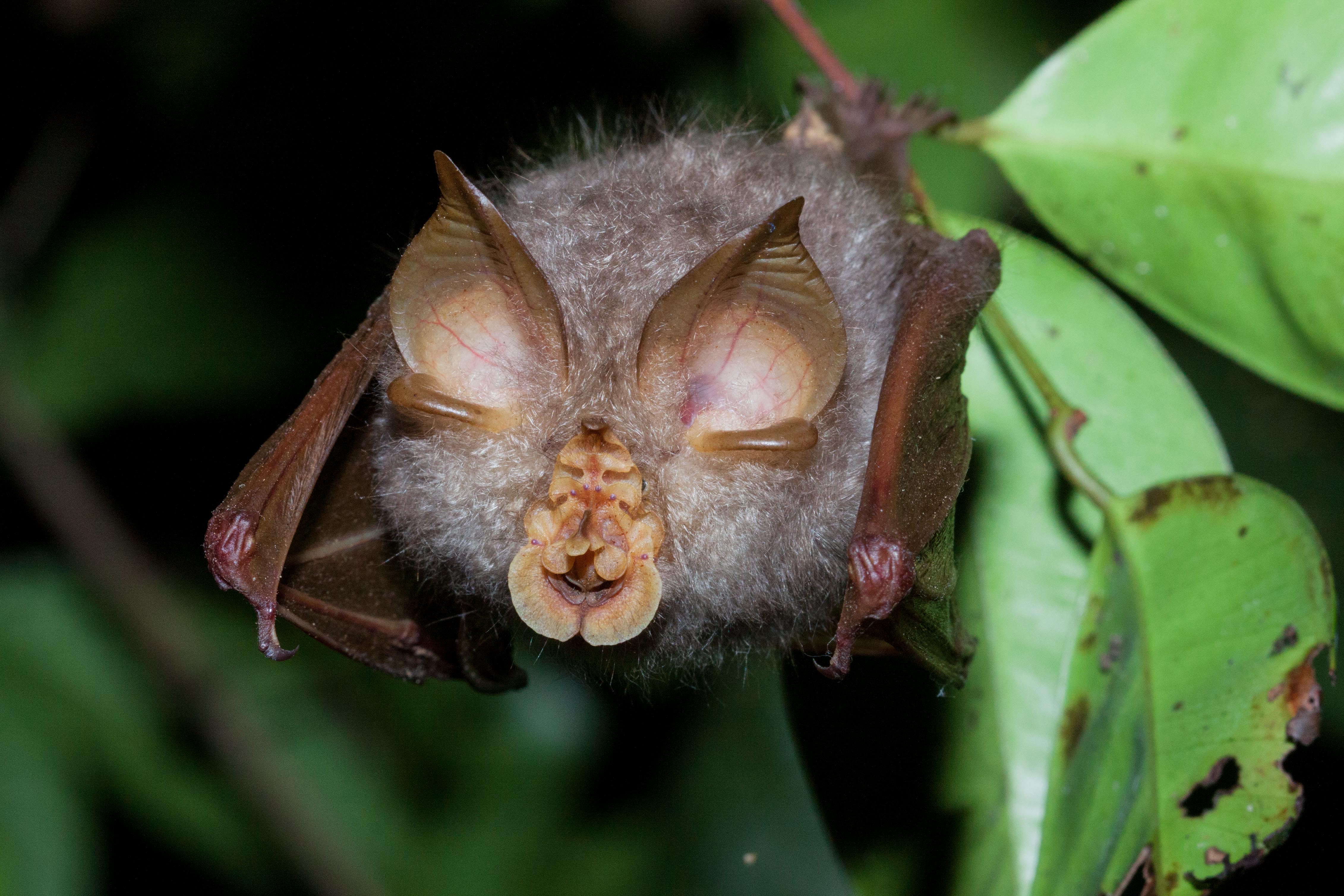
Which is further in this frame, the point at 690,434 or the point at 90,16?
the point at 90,16

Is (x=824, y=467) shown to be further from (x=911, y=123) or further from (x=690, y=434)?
(x=911, y=123)

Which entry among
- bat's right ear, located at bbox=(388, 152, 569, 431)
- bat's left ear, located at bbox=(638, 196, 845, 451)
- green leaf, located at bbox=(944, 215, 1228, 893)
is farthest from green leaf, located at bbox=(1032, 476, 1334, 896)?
bat's right ear, located at bbox=(388, 152, 569, 431)

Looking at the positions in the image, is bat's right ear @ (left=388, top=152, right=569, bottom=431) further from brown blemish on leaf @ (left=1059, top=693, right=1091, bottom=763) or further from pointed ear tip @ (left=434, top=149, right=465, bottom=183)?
brown blemish on leaf @ (left=1059, top=693, right=1091, bottom=763)

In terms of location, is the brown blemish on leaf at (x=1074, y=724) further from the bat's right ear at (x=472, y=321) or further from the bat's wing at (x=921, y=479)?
the bat's right ear at (x=472, y=321)

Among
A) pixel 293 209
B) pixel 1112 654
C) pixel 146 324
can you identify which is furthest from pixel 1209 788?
pixel 146 324

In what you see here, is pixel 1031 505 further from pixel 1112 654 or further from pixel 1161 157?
pixel 1161 157

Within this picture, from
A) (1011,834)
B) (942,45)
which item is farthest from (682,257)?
(942,45)
